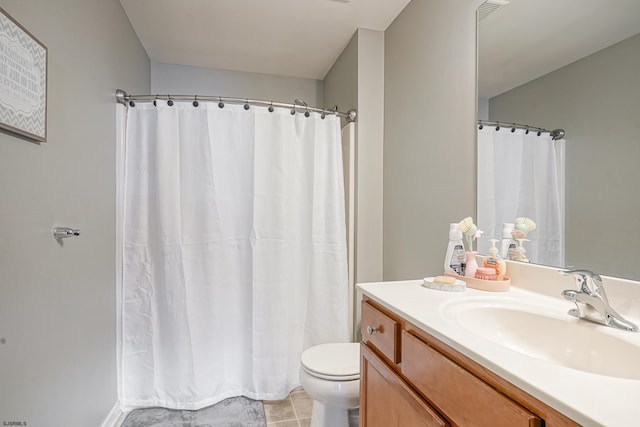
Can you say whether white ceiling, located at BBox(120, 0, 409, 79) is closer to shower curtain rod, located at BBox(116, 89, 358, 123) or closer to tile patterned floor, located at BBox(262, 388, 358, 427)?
shower curtain rod, located at BBox(116, 89, 358, 123)

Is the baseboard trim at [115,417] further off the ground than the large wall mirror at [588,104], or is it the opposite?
the large wall mirror at [588,104]

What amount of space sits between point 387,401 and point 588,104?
1.08 metres

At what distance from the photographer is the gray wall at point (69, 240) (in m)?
0.94

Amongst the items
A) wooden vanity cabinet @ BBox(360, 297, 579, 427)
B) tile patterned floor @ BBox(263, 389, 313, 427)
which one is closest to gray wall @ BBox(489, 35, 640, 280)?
wooden vanity cabinet @ BBox(360, 297, 579, 427)

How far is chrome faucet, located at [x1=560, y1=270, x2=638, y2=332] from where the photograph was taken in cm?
75

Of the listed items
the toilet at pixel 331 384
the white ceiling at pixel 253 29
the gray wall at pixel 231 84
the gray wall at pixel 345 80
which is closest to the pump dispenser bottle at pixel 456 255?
the toilet at pixel 331 384

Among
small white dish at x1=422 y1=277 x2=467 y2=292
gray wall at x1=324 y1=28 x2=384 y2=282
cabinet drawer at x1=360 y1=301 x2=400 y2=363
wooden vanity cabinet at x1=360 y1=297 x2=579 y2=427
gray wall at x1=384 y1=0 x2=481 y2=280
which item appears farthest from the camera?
gray wall at x1=324 y1=28 x2=384 y2=282

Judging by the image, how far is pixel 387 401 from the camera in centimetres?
96

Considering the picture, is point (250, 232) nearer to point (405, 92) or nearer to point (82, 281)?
point (82, 281)

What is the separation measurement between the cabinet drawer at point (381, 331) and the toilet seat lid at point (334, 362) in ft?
1.23

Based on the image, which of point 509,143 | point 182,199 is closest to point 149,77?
point 182,199

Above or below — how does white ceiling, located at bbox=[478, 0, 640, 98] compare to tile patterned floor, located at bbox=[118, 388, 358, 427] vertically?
A: above

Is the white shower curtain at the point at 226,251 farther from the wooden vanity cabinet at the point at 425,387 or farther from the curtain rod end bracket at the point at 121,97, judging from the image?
the wooden vanity cabinet at the point at 425,387

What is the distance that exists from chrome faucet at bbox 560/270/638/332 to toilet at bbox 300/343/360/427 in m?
0.93
